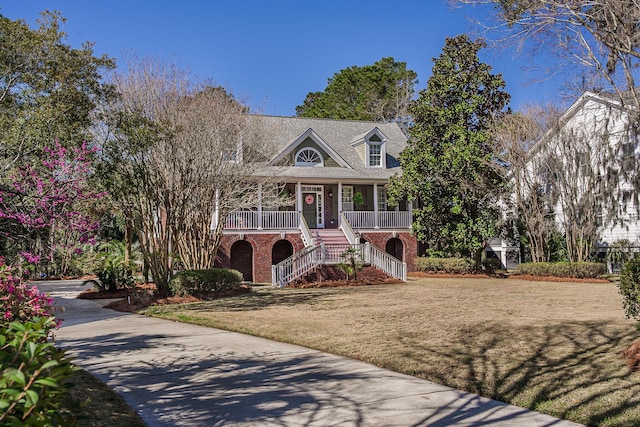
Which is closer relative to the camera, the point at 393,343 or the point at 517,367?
the point at 517,367

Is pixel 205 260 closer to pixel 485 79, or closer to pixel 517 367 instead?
pixel 517 367

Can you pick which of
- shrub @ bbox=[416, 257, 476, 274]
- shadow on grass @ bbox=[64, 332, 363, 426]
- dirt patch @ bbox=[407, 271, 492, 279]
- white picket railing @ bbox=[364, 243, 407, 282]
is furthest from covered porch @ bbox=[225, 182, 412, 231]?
shadow on grass @ bbox=[64, 332, 363, 426]

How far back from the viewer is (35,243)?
995 centimetres

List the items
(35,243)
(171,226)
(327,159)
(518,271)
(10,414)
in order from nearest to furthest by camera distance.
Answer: (10,414), (35,243), (171,226), (518,271), (327,159)

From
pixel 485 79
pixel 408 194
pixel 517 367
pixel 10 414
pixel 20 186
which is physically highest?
pixel 485 79

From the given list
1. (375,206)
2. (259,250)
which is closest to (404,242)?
(375,206)

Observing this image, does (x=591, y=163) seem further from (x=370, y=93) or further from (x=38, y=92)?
(x=370, y=93)

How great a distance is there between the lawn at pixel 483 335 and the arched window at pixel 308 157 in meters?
11.4

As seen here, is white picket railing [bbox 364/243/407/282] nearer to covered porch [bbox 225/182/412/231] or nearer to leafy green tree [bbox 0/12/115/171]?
covered porch [bbox 225/182/412/231]

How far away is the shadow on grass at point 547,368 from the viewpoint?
591cm

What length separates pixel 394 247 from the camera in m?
31.2

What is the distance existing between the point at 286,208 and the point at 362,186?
460cm

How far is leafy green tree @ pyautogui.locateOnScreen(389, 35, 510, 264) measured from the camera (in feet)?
91.5

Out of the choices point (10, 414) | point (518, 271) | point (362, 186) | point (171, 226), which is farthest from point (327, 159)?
point (10, 414)
